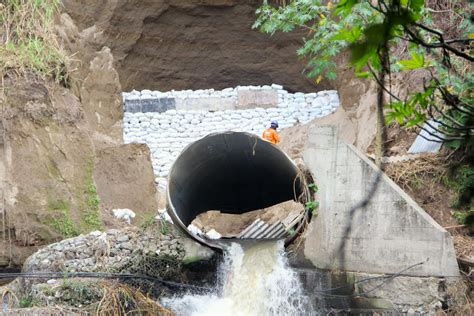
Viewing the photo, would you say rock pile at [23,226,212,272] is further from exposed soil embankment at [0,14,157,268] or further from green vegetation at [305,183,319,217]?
green vegetation at [305,183,319,217]

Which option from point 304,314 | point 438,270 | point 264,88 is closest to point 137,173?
point 264,88

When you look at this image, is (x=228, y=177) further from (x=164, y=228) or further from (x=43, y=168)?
(x=43, y=168)

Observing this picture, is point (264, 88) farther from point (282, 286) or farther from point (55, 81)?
point (282, 286)

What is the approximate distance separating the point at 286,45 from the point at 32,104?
743 centimetres

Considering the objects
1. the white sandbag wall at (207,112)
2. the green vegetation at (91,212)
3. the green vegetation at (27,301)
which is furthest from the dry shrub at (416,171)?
the green vegetation at (27,301)

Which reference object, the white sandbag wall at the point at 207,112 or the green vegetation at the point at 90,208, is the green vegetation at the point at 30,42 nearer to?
the green vegetation at the point at 90,208

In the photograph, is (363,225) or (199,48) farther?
(199,48)

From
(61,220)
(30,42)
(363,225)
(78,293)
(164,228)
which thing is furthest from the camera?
(30,42)

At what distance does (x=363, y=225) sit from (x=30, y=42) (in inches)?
224

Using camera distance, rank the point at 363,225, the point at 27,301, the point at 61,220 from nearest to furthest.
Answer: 1. the point at 27,301
2. the point at 363,225
3. the point at 61,220

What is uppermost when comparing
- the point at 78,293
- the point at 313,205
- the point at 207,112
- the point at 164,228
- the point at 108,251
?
the point at 207,112

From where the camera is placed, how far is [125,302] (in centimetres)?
980

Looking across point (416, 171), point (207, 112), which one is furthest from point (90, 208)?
point (207, 112)

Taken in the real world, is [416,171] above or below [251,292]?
above
